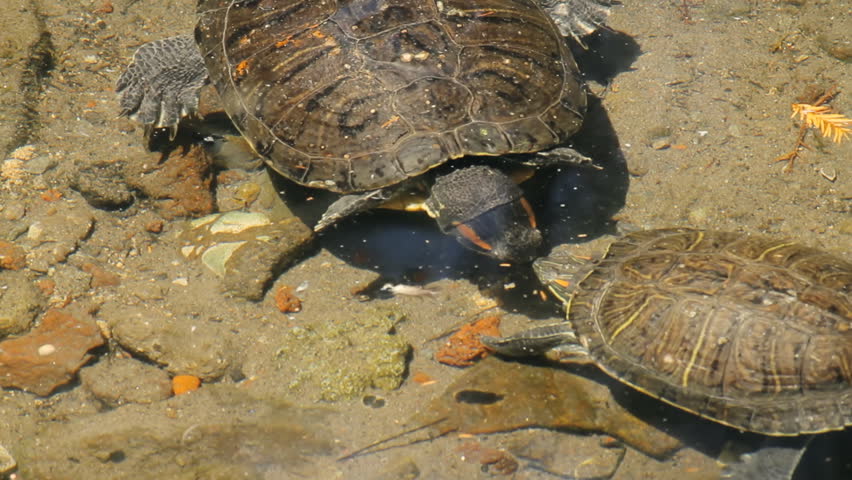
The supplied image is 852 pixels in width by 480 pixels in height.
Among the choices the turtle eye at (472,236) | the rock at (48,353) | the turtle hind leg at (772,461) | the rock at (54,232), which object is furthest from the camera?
the rock at (54,232)

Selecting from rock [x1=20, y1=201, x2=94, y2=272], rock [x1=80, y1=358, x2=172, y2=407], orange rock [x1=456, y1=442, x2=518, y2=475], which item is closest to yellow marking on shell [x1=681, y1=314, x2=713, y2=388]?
orange rock [x1=456, y1=442, x2=518, y2=475]

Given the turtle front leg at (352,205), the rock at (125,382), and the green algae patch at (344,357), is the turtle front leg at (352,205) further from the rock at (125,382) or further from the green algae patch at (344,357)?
the rock at (125,382)

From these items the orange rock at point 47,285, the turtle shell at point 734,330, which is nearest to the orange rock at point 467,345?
the turtle shell at point 734,330

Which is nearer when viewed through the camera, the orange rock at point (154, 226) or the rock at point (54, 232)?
the rock at point (54, 232)

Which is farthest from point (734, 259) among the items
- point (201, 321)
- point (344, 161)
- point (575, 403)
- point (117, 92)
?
point (117, 92)

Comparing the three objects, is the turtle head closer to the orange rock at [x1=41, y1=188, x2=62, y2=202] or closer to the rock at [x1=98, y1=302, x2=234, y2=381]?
the rock at [x1=98, y1=302, x2=234, y2=381]

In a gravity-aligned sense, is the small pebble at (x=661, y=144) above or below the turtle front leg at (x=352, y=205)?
below

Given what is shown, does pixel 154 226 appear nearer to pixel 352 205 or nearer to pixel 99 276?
pixel 99 276

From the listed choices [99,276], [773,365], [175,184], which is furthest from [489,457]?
[175,184]
